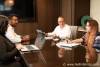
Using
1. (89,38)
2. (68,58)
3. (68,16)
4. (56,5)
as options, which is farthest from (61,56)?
(56,5)

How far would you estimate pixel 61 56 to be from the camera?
9.11 ft

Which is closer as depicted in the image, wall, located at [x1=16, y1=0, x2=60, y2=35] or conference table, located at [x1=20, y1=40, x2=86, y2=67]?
conference table, located at [x1=20, y1=40, x2=86, y2=67]

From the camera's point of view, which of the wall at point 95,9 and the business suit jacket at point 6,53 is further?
the wall at point 95,9

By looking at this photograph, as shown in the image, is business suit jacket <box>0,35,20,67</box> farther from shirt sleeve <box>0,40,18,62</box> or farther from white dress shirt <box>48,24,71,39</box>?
white dress shirt <box>48,24,71,39</box>

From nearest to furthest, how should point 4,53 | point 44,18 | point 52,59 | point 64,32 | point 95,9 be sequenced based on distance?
1. point 52,59
2. point 4,53
3. point 64,32
4. point 95,9
5. point 44,18

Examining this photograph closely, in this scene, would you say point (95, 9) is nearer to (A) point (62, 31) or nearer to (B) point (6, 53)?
(A) point (62, 31)

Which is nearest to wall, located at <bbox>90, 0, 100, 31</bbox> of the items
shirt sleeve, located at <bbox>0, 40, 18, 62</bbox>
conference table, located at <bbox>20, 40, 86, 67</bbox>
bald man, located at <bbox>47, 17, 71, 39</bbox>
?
bald man, located at <bbox>47, 17, 71, 39</bbox>

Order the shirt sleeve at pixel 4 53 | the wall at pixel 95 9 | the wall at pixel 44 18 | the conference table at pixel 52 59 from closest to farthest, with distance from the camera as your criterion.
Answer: the conference table at pixel 52 59, the shirt sleeve at pixel 4 53, the wall at pixel 95 9, the wall at pixel 44 18

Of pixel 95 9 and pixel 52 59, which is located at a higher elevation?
pixel 95 9

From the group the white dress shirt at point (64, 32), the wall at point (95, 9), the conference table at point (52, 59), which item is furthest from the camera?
the wall at point (95, 9)

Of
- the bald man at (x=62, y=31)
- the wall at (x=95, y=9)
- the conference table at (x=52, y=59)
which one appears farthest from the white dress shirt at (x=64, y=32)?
the conference table at (x=52, y=59)

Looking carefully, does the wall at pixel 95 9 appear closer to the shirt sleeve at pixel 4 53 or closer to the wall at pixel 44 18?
the wall at pixel 44 18

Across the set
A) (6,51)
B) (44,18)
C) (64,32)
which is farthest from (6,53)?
(44,18)

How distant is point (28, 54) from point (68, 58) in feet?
1.76
